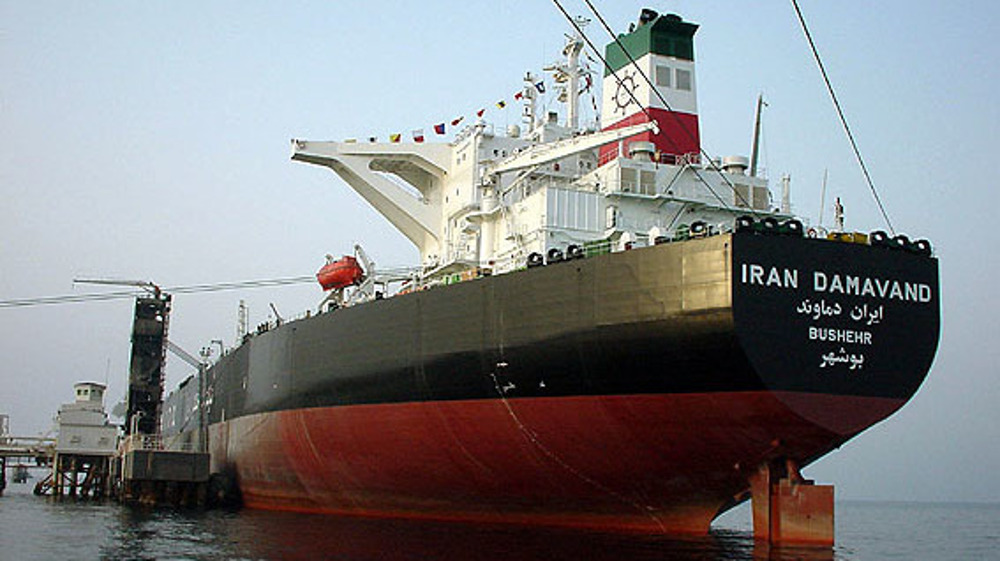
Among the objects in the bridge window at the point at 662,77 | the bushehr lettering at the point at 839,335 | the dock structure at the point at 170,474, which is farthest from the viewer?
the dock structure at the point at 170,474

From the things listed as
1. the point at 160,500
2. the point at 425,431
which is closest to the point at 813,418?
the point at 425,431

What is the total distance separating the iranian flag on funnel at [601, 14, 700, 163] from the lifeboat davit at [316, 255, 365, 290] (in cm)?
676

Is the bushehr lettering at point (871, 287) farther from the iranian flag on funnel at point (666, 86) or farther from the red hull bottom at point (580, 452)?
the iranian flag on funnel at point (666, 86)

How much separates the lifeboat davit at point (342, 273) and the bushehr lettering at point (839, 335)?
477 inches

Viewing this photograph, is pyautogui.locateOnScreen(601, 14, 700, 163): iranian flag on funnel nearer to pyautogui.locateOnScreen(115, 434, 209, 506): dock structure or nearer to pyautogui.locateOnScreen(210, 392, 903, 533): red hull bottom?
pyautogui.locateOnScreen(210, 392, 903, 533): red hull bottom

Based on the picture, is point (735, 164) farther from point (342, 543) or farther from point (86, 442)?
point (86, 442)

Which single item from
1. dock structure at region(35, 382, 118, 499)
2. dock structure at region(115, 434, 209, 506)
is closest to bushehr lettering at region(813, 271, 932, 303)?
dock structure at region(115, 434, 209, 506)

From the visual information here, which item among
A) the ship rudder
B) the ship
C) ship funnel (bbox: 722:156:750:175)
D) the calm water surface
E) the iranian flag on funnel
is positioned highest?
the iranian flag on funnel

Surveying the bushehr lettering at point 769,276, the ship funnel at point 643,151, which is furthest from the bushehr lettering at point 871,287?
the ship funnel at point 643,151

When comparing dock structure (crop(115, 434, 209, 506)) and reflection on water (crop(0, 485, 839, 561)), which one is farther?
dock structure (crop(115, 434, 209, 506))

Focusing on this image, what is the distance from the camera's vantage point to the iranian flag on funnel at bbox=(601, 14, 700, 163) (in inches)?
737

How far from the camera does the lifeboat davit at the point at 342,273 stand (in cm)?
2250

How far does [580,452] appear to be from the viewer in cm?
1466

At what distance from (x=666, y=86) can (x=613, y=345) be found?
717cm
